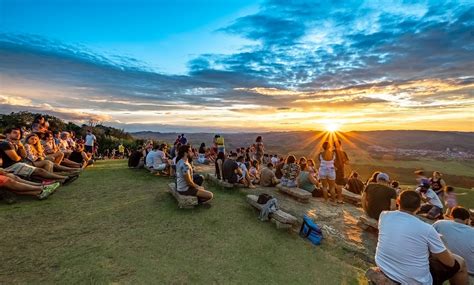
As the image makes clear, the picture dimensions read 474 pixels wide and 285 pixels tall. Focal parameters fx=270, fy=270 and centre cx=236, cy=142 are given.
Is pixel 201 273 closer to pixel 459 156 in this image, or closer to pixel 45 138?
pixel 45 138

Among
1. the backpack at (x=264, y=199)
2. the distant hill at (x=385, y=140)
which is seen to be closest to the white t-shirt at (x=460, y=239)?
the backpack at (x=264, y=199)

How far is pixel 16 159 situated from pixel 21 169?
0.32 m

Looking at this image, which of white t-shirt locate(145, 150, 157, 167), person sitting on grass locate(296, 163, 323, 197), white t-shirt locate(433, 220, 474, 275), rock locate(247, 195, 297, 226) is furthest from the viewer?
white t-shirt locate(145, 150, 157, 167)

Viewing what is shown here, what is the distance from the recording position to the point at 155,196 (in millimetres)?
7812

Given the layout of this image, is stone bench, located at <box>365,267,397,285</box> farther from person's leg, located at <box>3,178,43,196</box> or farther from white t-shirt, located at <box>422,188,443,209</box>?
person's leg, located at <box>3,178,43,196</box>

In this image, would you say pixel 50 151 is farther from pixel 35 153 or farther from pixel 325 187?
A: pixel 325 187

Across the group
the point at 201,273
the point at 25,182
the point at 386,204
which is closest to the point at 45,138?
the point at 25,182

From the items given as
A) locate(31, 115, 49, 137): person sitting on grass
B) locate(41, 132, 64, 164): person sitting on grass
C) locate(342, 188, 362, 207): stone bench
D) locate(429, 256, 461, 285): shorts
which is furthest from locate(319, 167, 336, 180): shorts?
locate(31, 115, 49, 137): person sitting on grass

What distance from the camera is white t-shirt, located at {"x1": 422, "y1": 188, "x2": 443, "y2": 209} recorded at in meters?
8.96

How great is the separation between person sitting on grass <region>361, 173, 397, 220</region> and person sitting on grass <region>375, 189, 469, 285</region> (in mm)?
2281

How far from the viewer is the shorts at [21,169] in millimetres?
6974

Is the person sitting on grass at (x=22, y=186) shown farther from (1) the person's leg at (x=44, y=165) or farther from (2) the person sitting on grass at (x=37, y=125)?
(2) the person sitting on grass at (x=37, y=125)

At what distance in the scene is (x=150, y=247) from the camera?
4941 millimetres

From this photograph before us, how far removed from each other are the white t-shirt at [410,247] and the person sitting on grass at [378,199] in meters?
2.66
